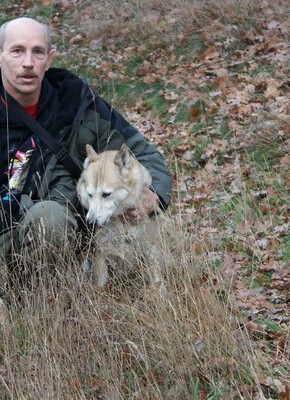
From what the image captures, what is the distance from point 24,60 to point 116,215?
4.16 feet

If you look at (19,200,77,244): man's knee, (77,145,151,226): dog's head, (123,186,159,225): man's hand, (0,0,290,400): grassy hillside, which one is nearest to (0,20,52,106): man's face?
(77,145,151,226): dog's head

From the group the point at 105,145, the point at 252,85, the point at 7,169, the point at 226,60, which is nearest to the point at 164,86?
the point at 226,60

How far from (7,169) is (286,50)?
5040 millimetres

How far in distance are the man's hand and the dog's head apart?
93 millimetres

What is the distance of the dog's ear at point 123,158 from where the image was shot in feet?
15.9

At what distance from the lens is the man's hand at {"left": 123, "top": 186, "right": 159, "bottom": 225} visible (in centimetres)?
463

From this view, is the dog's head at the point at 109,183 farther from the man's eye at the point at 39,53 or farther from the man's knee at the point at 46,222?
the man's eye at the point at 39,53

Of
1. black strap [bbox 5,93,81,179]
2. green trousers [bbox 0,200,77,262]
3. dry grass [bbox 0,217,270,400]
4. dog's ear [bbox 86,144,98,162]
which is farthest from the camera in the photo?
dog's ear [bbox 86,144,98,162]

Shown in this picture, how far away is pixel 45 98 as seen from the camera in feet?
15.2

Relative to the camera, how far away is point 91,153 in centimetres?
473

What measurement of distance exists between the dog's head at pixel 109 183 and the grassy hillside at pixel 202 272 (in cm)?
38

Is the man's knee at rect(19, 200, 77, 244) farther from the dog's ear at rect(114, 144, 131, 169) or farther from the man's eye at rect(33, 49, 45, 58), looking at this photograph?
the man's eye at rect(33, 49, 45, 58)

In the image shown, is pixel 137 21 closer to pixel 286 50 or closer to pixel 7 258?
pixel 286 50

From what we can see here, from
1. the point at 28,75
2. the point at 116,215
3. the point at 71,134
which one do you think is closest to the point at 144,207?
the point at 116,215
